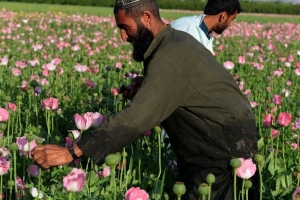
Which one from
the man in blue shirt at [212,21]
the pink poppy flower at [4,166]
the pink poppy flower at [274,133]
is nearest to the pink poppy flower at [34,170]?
the pink poppy flower at [4,166]

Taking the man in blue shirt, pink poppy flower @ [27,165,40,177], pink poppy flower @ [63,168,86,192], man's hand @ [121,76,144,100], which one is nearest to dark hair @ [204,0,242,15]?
the man in blue shirt

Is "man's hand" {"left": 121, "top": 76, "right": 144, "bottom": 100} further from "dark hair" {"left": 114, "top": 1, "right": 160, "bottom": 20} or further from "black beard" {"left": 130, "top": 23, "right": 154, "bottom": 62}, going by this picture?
"dark hair" {"left": 114, "top": 1, "right": 160, "bottom": 20}

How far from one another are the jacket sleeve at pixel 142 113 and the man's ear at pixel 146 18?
223 mm

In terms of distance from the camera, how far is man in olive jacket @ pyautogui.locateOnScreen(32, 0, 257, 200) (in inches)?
94.3

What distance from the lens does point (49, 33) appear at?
43.2ft

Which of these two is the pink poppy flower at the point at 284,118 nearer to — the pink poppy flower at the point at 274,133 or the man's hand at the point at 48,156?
the pink poppy flower at the point at 274,133

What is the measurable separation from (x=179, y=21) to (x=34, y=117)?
129 cm

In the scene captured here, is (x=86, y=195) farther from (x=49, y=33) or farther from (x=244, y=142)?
(x=49, y=33)

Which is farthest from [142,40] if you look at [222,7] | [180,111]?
[222,7]

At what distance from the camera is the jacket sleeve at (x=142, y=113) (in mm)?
2383

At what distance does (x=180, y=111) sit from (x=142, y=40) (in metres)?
0.35

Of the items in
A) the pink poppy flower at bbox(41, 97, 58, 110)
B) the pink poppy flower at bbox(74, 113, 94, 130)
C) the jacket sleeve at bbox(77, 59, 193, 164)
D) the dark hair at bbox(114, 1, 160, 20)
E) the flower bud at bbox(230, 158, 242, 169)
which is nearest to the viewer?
the flower bud at bbox(230, 158, 242, 169)

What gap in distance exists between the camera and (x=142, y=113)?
2.38 metres

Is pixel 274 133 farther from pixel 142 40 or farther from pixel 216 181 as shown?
pixel 142 40
